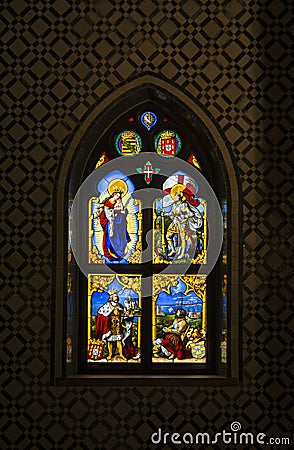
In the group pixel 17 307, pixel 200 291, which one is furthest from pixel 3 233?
pixel 200 291

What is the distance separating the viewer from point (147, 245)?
5355 millimetres

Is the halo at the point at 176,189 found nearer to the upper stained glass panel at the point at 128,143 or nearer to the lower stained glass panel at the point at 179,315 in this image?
the upper stained glass panel at the point at 128,143

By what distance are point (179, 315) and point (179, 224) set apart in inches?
27.5

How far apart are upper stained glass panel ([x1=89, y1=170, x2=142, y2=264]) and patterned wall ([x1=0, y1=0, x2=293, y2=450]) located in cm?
43

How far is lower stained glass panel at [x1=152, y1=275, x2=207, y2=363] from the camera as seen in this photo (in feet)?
17.4

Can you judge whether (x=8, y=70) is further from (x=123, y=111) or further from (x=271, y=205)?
(x=271, y=205)

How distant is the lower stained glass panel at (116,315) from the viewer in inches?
209

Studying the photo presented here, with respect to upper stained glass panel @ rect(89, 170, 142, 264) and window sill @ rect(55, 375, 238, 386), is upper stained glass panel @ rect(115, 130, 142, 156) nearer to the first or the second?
upper stained glass panel @ rect(89, 170, 142, 264)

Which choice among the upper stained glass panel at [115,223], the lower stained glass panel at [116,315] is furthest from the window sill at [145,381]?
the upper stained glass panel at [115,223]

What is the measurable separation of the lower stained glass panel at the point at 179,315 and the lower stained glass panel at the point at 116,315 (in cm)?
15
